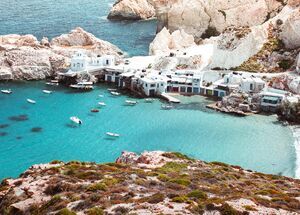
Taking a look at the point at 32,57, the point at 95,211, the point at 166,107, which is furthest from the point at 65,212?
the point at 32,57

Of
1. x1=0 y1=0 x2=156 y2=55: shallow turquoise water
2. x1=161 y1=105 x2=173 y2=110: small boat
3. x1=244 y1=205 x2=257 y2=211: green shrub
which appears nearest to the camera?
x1=244 y1=205 x2=257 y2=211: green shrub

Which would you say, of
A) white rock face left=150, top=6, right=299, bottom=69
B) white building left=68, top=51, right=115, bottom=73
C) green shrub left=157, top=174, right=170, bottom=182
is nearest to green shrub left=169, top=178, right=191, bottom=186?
green shrub left=157, top=174, right=170, bottom=182

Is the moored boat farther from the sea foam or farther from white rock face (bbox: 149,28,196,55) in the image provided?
the sea foam

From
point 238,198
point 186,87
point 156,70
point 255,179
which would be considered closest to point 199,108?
point 186,87

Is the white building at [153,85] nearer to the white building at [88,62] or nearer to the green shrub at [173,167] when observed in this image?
the white building at [88,62]

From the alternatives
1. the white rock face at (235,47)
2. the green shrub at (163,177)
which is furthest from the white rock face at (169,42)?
the green shrub at (163,177)

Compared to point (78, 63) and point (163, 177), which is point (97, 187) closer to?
point (163, 177)
